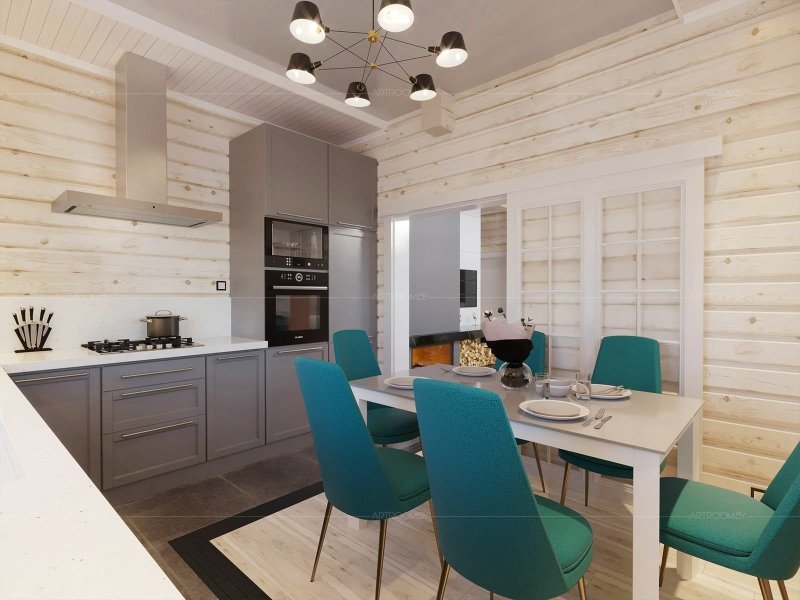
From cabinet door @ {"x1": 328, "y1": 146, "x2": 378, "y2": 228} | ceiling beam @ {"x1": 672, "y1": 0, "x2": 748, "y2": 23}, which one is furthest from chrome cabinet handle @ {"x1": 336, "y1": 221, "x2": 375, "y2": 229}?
ceiling beam @ {"x1": 672, "y1": 0, "x2": 748, "y2": 23}

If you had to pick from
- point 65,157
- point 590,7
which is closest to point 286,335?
point 65,157

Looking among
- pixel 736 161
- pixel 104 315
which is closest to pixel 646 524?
pixel 736 161

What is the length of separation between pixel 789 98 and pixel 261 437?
3.76 metres

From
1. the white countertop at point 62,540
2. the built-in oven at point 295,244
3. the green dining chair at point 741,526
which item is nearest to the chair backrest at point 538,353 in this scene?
the green dining chair at point 741,526

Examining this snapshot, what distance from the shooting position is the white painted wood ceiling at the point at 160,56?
237 centimetres

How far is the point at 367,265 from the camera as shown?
4035mm

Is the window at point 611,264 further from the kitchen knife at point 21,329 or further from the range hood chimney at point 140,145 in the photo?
the kitchen knife at point 21,329

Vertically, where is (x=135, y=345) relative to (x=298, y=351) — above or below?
above

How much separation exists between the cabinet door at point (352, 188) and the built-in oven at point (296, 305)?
57cm

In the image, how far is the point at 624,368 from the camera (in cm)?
233

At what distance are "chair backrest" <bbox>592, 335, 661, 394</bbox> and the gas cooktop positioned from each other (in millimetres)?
2620

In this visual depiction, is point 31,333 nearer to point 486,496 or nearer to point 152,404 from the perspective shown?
point 152,404

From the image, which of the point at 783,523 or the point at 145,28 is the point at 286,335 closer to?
the point at 145,28

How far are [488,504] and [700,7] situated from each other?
2792 millimetres
